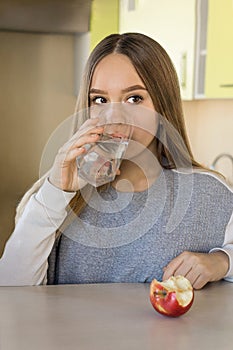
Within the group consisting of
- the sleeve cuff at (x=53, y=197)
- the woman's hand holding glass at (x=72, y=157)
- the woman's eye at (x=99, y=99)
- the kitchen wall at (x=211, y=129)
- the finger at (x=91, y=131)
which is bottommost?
the kitchen wall at (x=211, y=129)

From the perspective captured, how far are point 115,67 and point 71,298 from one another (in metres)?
0.35

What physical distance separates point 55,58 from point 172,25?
1.50 ft

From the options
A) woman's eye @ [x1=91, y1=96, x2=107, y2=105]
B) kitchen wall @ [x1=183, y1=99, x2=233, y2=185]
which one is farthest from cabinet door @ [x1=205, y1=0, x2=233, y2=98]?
woman's eye @ [x1=91, y1=96, x2=107, y2=105]

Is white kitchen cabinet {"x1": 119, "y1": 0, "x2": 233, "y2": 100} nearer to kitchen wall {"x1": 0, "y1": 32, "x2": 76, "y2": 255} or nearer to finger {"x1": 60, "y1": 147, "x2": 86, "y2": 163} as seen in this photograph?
kitchen wall {"x1": 0, "y1": 32, "x2": 76, "y2": 255}

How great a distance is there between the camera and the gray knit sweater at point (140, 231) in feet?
3.08

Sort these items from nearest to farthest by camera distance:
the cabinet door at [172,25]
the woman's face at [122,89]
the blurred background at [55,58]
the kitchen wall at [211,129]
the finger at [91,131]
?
the finger at [91,131]
the woman's face at [122,89]
the blurred background at [55,58]
the cabinet door at [172,25]
the kitchen wall at [211,129]

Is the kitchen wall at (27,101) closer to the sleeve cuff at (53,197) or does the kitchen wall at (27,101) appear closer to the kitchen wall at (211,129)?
the kitchen wall at (211,129)

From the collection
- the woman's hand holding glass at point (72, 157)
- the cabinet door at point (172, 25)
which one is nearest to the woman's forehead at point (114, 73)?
the woman's hand holding glass at point (72, 157)

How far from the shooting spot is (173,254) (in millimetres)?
950

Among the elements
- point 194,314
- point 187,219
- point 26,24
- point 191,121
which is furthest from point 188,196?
point 191,121

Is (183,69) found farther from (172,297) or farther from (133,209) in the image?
(172,297)

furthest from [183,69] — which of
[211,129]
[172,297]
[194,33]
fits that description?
[172,297]

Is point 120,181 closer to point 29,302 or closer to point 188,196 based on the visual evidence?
point 188,196

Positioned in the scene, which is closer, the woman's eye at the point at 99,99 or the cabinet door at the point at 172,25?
the woman's eye at the point at 99,99
